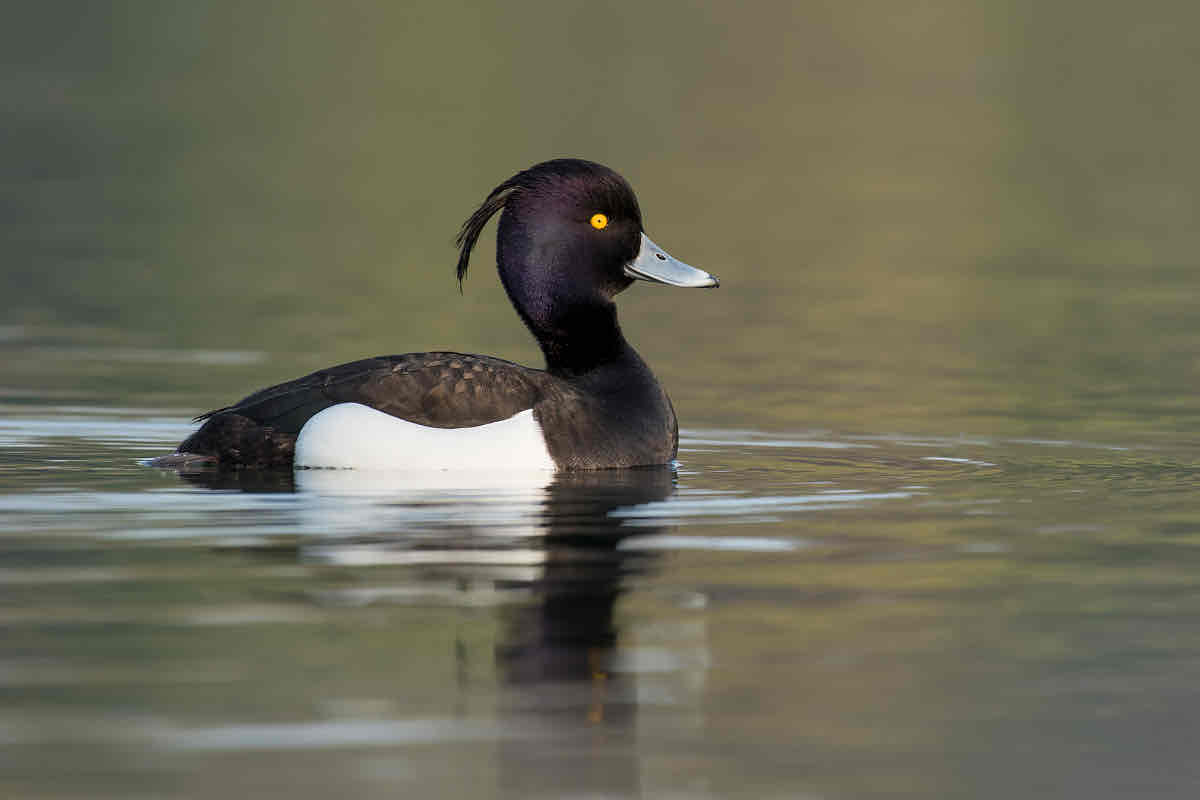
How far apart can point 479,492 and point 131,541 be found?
1599 millimetres

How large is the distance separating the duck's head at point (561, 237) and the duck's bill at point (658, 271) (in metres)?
0.03

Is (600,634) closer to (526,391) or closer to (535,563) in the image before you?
(535,563)

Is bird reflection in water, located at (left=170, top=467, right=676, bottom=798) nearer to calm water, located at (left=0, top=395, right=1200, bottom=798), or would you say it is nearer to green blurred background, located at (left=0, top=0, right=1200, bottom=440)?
calm water, located at (left=0, top=395, right=1200, bottom=798)

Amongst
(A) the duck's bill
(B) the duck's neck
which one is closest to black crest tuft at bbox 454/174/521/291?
(B) the duck's neck

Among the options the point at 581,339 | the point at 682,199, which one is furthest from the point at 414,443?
the point at 682,199

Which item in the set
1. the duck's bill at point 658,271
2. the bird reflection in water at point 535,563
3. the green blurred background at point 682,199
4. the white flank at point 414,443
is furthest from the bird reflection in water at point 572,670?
the green blurred background at point 682,199

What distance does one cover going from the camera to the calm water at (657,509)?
221 inches

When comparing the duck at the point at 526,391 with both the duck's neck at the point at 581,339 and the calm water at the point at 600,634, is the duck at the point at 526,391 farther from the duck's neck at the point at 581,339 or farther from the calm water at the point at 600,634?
the calm water at the point at 600,634

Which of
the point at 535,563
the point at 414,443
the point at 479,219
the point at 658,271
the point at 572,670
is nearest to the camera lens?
the point at 572,670

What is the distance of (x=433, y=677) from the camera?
612 centimetres

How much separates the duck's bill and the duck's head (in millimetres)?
32

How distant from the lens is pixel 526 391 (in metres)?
9.78

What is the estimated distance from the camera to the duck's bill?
1075 centimetres

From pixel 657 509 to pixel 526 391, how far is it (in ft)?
3.39
